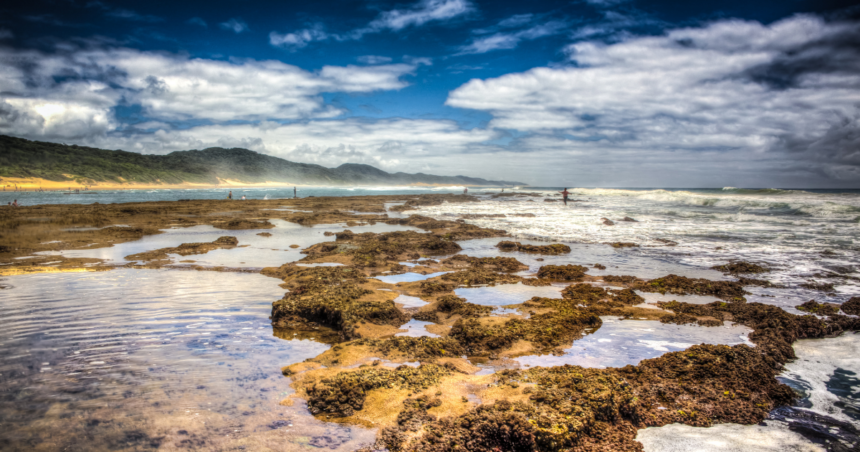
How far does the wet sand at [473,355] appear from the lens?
3.06 meters

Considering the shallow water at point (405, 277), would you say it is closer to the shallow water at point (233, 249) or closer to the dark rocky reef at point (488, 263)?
the dark rocky reef at point (488, 263)

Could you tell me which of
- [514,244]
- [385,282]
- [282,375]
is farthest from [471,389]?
[514,244]

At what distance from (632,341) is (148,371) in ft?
20.8

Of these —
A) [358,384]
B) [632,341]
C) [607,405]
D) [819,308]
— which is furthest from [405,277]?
[819,308]

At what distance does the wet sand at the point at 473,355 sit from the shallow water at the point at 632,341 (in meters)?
0.03

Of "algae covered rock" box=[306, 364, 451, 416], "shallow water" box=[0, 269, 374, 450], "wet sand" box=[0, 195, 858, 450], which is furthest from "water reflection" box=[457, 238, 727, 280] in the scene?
"shallow water" box=[0, 269, 374, 450]

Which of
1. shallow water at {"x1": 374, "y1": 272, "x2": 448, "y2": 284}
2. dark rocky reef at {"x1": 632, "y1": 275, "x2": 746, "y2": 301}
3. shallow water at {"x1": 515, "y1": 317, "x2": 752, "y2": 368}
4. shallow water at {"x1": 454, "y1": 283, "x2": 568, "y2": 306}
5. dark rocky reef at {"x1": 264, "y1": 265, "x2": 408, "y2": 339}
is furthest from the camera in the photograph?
shallow water at {"x1": 374, "y1": 272, "x2": 448, "y2": 284}

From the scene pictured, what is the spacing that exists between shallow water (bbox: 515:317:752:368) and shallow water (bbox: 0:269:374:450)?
9.39 feet

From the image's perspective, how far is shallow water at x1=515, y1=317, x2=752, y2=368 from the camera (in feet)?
15.1

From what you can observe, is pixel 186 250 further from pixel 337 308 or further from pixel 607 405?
pixel 607 405

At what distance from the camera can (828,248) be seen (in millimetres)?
12805

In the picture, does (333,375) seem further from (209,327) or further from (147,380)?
(209,327)

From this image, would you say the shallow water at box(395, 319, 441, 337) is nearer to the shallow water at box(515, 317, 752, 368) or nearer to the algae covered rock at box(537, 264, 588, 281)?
the shallow water at box(515, 317, 752, 368)

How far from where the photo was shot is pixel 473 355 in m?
4.77
